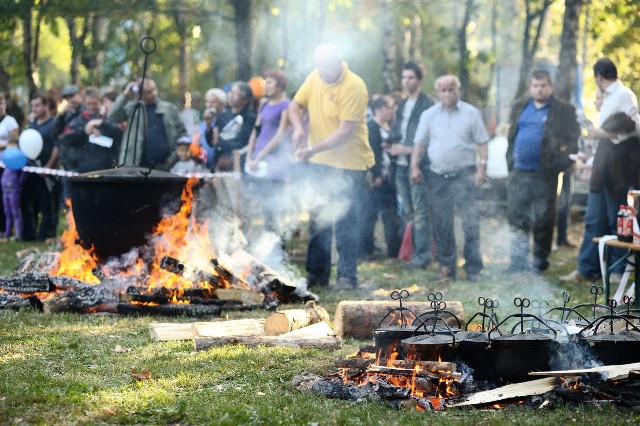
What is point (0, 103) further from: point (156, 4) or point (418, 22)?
point (418, 22)

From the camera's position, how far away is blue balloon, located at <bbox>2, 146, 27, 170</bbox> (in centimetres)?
1505

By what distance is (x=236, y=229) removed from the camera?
11.6 metres

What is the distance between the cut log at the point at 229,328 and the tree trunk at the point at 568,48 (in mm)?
9445

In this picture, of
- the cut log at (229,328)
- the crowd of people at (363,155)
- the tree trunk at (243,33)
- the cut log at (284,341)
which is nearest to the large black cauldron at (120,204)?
the crowd of people at (363,155)

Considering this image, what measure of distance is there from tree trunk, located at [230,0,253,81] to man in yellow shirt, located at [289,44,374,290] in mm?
6072

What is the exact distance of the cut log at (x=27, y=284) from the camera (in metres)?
9.26

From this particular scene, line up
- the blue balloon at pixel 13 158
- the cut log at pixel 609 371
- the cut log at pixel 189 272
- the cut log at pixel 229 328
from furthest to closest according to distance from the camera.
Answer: the blue balloon at pixel 13 158, the cut log at pixel 189 272, the cut log at pixel 229 328, the cut log at pixel 609 371

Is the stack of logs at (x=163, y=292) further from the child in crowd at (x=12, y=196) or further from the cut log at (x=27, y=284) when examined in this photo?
the child in crowd at (x=12, y=196)

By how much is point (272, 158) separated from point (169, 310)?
3.72 m

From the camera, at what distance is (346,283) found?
1068cm

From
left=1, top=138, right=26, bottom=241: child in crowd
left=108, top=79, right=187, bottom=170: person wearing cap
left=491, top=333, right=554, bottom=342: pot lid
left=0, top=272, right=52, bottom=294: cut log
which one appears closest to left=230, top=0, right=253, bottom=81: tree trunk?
left=108, top=79, right=187, bottom=170: person wearing cap

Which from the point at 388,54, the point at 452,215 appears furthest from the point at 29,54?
the point at 452,215

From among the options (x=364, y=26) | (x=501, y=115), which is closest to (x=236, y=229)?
(x=501, y=115)

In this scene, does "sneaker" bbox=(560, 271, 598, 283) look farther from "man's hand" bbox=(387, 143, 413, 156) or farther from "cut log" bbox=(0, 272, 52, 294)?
"cut log" bbox=(0, 272, 52, 294)
